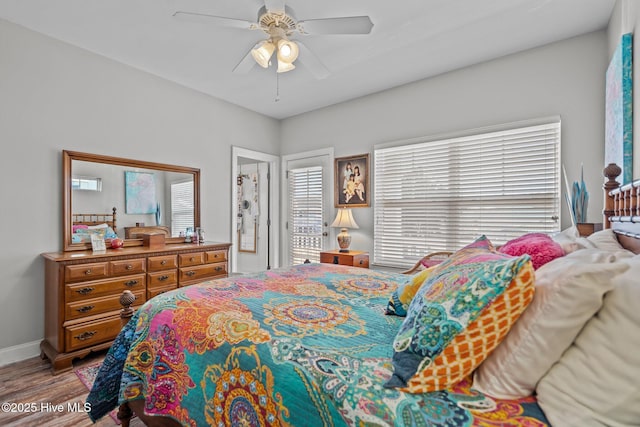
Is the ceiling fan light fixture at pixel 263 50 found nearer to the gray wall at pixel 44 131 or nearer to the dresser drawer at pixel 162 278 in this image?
the gray wall at pixel 44 131

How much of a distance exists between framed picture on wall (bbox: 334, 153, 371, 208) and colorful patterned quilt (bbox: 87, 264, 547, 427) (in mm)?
2262

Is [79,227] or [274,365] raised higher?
[79,227]

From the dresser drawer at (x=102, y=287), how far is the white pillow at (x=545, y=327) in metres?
2.91

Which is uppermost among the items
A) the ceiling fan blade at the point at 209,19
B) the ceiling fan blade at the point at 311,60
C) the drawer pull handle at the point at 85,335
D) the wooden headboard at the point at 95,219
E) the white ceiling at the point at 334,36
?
the white ceiling at the point at 334,36

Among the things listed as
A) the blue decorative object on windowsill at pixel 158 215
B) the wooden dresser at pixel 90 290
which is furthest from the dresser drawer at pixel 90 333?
the blue decorative object on windowsill at pixel 158 215

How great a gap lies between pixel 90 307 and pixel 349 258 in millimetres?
2559

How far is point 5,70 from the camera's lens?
2434mm

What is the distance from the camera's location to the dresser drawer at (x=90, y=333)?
236cm

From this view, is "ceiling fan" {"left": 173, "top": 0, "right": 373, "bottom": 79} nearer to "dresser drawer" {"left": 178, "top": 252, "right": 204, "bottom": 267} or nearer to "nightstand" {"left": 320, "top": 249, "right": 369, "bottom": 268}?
"dresser drawer" {"left": 178, "top": 252, "right": 204, "bottom": 267}

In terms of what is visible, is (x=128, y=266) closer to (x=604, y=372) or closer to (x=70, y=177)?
(x=70, y=177)

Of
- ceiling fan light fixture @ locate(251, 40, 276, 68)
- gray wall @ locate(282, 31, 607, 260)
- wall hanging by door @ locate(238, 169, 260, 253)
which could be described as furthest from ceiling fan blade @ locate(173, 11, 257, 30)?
wall hanging by door @ locate(238, 169, 260, 253)

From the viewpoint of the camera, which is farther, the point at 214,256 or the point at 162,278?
the point at 214,256

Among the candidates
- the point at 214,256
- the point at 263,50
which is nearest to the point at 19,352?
the point at 214,256

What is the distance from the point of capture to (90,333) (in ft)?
8.10
